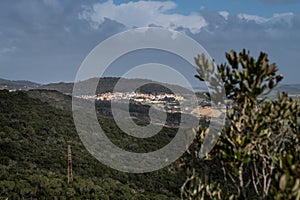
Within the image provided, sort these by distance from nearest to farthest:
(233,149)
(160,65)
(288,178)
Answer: (288,178)
(233,149)
(160,65)

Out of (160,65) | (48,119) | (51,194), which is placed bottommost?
(51,194)

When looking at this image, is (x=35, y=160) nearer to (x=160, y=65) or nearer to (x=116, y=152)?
(x=116, y=152)

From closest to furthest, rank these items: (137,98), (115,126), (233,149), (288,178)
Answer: (288,178) < (233,149) < (115,126) < (137,98)

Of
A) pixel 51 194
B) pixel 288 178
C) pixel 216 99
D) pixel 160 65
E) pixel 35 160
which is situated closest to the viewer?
pixel 288 178

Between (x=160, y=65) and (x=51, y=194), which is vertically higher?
(x=160, y=65)

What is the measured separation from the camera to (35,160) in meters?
27.0

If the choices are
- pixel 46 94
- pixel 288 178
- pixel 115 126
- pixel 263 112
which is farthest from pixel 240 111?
pixel 46 94

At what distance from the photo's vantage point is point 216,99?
403cm

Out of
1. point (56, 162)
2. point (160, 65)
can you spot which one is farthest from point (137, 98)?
point (160, 65)

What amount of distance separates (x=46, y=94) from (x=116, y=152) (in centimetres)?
2907

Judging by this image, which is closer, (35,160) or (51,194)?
(51,194)

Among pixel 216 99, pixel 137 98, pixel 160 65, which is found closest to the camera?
pixel 216 99

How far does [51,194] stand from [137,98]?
88.1ft

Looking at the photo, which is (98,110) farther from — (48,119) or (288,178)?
(288,178)
